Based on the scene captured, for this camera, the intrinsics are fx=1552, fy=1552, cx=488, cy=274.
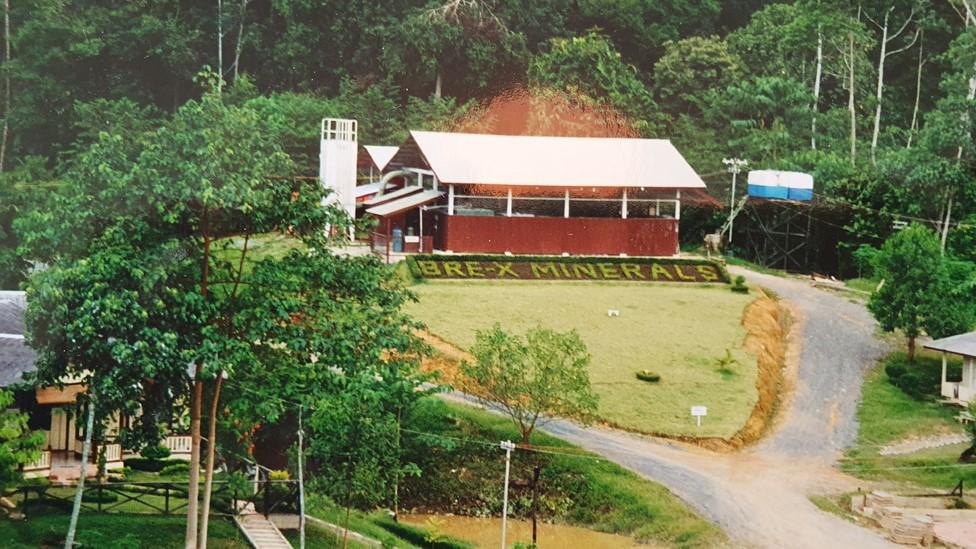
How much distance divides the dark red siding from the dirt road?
893 centimetres

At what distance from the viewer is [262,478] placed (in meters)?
36.3

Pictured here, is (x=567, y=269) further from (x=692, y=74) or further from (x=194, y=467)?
(x=692, y=74)

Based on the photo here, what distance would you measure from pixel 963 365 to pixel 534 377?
14013 mm

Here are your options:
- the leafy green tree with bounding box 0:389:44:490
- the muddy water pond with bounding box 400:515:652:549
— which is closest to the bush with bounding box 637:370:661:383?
the muddy water pond with bounding box 400:515:652:549

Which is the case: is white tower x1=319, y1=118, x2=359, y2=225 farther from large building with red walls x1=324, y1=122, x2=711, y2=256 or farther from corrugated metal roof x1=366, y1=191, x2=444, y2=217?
corrugated metal roof x1=366, y1=191, x2=444, y2=217

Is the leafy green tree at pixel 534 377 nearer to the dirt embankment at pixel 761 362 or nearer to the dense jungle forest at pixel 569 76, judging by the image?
the dirt embankment at pixel 761 362

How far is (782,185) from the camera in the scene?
2515 inches

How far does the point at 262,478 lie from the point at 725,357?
17021mm

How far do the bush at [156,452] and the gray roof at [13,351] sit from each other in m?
3.09

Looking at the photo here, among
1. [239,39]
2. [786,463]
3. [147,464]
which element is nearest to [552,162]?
[786,463]

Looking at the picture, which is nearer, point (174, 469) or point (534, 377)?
point (174, 469)

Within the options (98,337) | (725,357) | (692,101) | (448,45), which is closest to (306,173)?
(448,45)

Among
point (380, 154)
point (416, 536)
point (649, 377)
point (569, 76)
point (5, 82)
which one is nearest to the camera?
point (416, 536)

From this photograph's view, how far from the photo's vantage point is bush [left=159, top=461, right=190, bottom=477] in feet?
121
